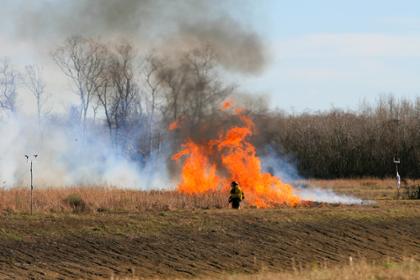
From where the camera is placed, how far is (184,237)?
106 feet

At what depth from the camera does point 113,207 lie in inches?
1501

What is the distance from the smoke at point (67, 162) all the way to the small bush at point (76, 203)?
11924mm

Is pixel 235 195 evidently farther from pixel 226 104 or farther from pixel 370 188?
pixel 370 188

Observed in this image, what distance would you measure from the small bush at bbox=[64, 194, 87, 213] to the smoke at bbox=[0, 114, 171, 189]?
1192cm

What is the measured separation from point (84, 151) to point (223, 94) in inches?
678

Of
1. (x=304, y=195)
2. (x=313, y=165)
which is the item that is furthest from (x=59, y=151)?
(x=313, y=165)

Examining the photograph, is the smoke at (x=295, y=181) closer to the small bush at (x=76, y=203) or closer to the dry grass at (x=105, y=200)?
the dry grass at (x=105, y=200)

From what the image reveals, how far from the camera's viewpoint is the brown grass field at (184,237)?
2780 centimetres

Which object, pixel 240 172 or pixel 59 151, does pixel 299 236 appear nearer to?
pixel 240 172

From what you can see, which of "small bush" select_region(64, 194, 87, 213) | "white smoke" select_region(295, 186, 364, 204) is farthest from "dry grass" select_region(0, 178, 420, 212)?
"white smoke" select_region(295, 186, 364, 204)

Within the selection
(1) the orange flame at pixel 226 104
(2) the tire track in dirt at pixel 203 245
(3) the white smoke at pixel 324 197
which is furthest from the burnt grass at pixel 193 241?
(1) the orange flame at pixel 226 104

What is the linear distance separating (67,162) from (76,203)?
931 inches

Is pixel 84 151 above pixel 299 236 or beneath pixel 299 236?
above

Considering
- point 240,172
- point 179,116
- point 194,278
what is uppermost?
point 179,116
